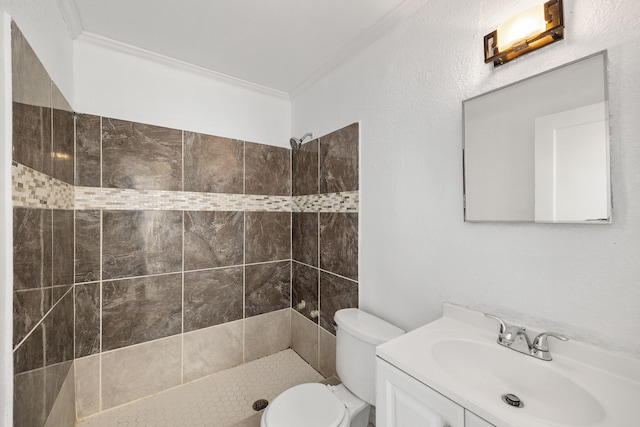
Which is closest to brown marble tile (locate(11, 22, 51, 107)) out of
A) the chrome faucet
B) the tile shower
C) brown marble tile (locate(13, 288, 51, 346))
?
the tile shower

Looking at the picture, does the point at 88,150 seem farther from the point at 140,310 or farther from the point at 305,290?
the point at 305,290

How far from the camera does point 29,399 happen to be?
853 mm

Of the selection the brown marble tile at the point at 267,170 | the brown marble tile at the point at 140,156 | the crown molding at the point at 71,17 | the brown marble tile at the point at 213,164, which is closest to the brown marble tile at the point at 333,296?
the brown marble tile at the point at 267,170

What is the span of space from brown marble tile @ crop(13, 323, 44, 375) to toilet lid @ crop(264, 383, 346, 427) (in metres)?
0.88

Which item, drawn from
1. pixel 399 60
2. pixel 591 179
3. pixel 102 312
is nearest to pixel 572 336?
pixel 591 179

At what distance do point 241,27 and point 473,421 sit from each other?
6.33 ft

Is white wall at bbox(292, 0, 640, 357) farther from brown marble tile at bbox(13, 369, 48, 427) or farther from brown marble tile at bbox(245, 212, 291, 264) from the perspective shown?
brown marble tile at bbox(13, 369, 48, 427)

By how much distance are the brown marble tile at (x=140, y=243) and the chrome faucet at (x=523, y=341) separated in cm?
181

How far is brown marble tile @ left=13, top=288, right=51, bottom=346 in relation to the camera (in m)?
0.77

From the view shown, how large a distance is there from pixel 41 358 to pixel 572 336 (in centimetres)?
185

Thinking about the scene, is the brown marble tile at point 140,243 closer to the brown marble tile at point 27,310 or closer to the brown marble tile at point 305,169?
the brown marble tile at point 27,310

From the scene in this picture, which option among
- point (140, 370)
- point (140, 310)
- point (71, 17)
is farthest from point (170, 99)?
point (140, 370)

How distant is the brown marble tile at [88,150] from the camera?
1483 millimetres

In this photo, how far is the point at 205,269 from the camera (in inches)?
73.0
